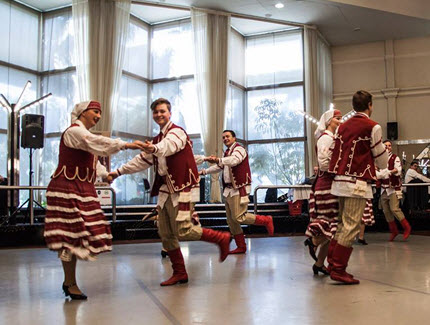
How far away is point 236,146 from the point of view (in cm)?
544

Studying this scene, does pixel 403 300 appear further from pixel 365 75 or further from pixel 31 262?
pixel 365 75

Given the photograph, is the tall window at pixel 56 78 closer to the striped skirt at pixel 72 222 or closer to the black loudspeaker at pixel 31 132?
the black loudspeaker at pixel 31 132

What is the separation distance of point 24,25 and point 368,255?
9127 millimetres

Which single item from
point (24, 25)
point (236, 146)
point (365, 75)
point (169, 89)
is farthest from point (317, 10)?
point (236, 146)

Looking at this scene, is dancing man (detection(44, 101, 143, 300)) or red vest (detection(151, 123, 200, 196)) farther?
red vest (detection(151, 123, 200, 196))

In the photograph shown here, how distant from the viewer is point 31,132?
25.7 ft

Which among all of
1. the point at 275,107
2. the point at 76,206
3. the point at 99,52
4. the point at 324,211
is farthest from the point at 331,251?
the point at 275,107

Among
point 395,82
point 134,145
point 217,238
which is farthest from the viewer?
point 395,82

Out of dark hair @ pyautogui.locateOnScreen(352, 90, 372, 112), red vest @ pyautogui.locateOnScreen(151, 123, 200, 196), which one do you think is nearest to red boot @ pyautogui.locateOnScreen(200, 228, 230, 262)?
red vest @ pyautogui.locateOnScreen(151, 123, 200, 196)

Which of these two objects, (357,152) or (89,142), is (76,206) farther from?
(357,152)

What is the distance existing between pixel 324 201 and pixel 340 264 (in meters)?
0.54

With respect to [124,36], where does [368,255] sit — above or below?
below

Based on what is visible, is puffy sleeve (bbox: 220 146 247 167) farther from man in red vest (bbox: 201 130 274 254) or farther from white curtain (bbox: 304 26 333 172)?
white curtain (bbox: 304 26 333 172)

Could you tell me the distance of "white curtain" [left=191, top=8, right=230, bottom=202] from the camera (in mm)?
11812
